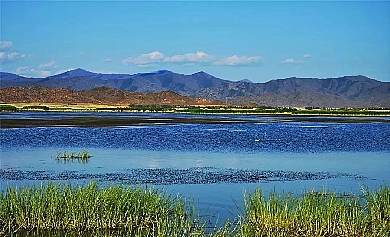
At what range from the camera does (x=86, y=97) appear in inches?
6767

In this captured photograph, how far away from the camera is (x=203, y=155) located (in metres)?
31.6

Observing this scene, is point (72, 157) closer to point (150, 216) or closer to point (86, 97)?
point (150, 216)

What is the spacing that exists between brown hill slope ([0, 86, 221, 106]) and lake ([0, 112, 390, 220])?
115m

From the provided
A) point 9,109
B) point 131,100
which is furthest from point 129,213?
point 131,100

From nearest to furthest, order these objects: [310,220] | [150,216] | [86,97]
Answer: [310,220], [150,216], [86,97]

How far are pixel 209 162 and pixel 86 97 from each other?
481 ft

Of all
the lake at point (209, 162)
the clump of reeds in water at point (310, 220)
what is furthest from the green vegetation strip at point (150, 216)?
the lake at point (209, 162)

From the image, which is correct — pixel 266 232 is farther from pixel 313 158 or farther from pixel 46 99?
pixel 46 99

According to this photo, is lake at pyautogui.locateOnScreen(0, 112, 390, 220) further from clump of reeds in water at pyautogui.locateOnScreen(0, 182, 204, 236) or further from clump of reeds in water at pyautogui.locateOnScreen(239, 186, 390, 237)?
clump of reeds in water at pyautogui.locateOnScreen(0, 182, 204, 236)

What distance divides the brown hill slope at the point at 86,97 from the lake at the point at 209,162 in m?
115

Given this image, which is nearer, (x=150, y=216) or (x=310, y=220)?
(x=310, y=220)

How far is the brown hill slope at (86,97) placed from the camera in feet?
518

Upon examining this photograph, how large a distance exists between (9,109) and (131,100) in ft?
244

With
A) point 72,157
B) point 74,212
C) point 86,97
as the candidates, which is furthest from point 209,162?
point 86,97
